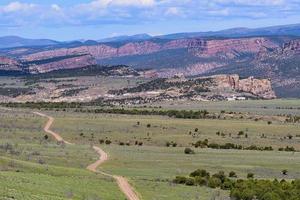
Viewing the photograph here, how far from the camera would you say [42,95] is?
199 m

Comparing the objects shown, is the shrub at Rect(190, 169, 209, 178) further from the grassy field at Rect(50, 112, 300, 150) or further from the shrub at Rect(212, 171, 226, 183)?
the grassy field at Rect(50, 112, 300, 150)

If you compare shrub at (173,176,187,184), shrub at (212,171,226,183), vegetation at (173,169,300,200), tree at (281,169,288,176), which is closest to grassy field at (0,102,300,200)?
tree at (281,169,288,176)

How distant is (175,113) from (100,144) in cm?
4782

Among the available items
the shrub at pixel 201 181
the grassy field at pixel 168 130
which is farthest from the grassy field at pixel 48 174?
the grassy field at pixel 168 130

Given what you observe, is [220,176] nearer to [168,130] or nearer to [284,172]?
[284,172]

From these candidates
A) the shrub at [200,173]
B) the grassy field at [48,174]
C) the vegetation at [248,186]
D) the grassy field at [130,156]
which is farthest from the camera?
the shrub at [200,173]

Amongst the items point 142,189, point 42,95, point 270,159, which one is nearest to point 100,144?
point 270,159

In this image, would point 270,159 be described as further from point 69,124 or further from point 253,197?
point 69,124

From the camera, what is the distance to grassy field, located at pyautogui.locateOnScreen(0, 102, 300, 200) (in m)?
38.1

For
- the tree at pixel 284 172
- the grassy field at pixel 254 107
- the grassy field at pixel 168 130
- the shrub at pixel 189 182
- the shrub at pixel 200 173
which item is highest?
the shrub at pixel 189 182

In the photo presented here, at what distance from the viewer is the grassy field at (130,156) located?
38088mm

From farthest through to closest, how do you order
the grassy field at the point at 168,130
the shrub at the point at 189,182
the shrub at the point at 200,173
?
the grassy field at the point at 168,130
the shrub at the point at 200,173
the shrub at the point at 189,182

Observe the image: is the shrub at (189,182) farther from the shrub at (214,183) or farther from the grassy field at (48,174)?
the grassy field at (48,174)

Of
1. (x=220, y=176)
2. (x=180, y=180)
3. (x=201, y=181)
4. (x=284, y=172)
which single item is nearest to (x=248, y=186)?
(x=201, y=181)
